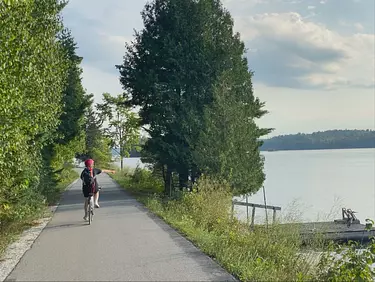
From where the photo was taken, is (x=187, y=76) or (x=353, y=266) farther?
(x=187, y=76)

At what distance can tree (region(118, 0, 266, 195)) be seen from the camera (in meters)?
22.9

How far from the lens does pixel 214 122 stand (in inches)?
822

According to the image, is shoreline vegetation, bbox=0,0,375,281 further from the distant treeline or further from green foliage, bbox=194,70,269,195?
the distant treeline

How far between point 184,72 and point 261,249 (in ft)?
51.0

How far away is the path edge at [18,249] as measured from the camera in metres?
7.58

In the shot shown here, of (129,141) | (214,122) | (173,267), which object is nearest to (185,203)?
(214,122)

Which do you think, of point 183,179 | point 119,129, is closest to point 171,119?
point 183,179

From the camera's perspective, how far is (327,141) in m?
114

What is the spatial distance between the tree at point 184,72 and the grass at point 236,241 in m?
6.91

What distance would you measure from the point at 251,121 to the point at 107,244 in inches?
593

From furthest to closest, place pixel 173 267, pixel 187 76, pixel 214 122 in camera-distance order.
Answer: pixel 187 76 < pixel 214 122 < pixel 173 267

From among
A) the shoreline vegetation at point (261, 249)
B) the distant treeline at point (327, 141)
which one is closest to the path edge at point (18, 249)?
the shoreline vegetation at point (261, 249)

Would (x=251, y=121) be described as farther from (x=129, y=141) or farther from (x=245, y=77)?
(x=129, y=141)

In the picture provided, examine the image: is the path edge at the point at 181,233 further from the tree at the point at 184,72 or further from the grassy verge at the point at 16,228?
the tree at the point at 184,72
